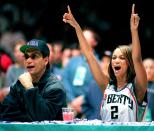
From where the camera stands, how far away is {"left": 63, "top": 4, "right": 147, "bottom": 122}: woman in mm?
8773

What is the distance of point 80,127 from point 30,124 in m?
Answer: 0.49

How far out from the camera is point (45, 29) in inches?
734

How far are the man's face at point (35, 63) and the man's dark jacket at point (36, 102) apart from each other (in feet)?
0.27

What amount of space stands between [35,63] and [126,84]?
0.99m

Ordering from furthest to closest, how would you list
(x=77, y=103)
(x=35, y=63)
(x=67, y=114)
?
1. (x=77, y=103)
2. (x=35, y=63)
3. (x=67, y=114)

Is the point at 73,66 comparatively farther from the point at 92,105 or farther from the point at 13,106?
the point at 13,106

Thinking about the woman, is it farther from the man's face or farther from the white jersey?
the man's face

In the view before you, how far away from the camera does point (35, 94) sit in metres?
8.59

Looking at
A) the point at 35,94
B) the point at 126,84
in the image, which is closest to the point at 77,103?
the point at 126,84

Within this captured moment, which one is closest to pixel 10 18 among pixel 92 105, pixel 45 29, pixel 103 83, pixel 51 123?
pixel 45 29

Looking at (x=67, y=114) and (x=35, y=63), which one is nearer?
(x=67, y=114)

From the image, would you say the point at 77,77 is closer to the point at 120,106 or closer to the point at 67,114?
the point at 120,106

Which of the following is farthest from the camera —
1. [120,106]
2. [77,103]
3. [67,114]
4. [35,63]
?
[77,103]

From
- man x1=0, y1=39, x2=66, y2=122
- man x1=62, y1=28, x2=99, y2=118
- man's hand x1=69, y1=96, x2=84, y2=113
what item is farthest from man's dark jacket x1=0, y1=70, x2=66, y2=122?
man x1=62, y1=28, x2=99, y2=118
